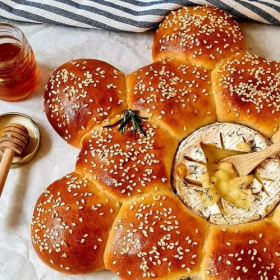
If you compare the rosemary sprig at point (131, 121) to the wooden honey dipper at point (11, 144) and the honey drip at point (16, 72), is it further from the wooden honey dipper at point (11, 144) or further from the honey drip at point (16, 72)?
the honey drip at point (16, 72)

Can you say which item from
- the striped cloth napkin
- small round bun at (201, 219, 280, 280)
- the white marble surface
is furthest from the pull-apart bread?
the striped cloth napkin

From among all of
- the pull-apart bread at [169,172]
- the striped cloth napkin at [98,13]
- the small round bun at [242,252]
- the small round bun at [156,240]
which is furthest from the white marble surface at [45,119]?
the small round bun at [242,252]

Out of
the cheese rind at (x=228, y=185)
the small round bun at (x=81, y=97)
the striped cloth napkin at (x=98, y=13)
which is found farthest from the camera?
the striped cloth napkin at (x=98, y=13)

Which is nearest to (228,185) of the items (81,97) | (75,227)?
(75,227)

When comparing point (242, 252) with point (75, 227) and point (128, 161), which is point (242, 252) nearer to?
point (128, 161)

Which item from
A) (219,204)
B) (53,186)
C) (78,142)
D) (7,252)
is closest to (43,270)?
(7,252)

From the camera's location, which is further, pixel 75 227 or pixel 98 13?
pixel 98 13
